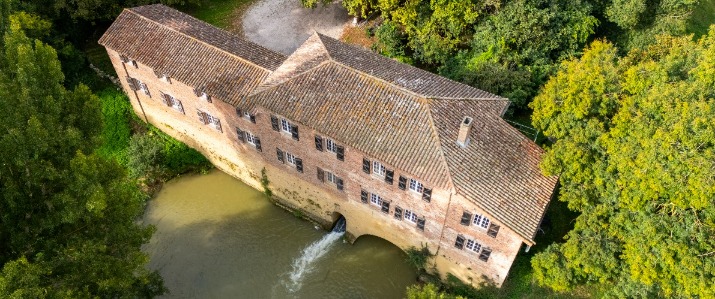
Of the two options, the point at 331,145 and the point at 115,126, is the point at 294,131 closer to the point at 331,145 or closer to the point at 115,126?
the point at 331,145

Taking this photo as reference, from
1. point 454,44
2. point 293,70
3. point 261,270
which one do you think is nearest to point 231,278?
point 261,270

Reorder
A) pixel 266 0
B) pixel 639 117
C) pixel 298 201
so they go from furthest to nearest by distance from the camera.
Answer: pixel 266 0 < pixel 298 201 < pixel 639 117

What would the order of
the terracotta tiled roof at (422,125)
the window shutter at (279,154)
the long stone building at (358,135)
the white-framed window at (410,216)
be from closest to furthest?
the terracotta tiled roof at (422,125), the long stone building at (358,135), the white-framed window at (410,216), the window shutter at (279,154)

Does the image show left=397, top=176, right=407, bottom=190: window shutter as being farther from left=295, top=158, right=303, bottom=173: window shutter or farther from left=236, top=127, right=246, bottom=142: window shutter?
left=236, top=127, right=246, bottom=142: window shutter

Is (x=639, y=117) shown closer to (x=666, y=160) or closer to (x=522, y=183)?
(x=666, y=160)

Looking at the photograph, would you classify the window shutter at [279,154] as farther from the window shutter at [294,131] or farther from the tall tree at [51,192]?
the tall tree at [51,192]

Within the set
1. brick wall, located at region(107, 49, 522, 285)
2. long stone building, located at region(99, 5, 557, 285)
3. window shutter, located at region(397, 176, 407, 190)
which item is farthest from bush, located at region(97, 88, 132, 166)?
window shutter, located at region(397, 176, 407, 190)

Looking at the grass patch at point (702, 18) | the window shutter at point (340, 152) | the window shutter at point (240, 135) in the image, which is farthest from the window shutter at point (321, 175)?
the grass patch at point (702, 18)
